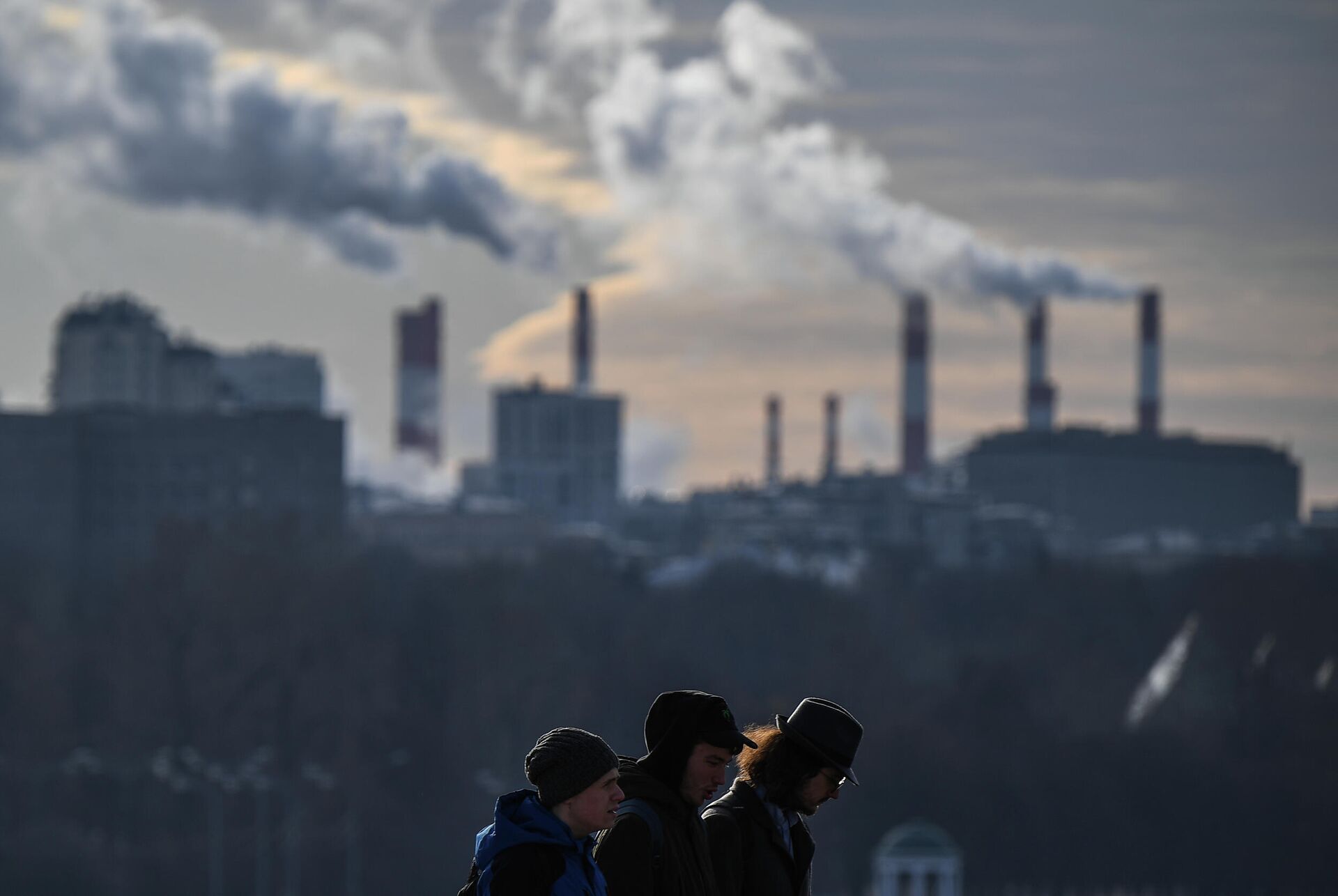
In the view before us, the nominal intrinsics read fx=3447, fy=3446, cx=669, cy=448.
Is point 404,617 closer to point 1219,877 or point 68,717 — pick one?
point 68,717

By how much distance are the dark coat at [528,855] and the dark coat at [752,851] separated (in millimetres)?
895

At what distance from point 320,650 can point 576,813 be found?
244 ft

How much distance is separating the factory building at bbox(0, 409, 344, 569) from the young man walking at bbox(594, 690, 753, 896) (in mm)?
88014

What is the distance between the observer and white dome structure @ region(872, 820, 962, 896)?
47.3 metres

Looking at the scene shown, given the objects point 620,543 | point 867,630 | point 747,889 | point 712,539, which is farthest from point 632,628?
point 747,889

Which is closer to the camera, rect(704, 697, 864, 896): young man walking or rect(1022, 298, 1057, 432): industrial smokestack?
rect(704, 697, 864, 896): young man walking

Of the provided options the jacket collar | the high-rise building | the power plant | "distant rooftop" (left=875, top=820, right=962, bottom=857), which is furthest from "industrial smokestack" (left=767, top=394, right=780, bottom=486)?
the jacket collar

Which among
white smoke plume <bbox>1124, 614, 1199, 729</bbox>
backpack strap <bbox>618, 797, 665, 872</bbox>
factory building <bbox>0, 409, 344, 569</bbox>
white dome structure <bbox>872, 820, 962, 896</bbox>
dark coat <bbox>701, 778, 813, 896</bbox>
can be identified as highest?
backpack strap <bbox>618, 797, 665, 872</bbox>

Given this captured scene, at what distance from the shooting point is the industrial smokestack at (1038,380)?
142 m

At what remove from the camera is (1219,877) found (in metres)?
67.4

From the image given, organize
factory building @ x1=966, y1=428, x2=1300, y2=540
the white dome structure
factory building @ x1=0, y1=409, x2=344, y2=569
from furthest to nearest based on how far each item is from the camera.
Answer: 1. factory building @ x1=966, y1=428, x2=1300, y2=540
2. factory building @ x1=0, y1=409, x2=344, y2=569
3. the white dome structure

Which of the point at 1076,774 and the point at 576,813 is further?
the point at 1076,774

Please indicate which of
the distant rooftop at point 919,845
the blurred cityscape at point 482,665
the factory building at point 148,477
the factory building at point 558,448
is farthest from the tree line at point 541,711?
the factory building at point 558,448

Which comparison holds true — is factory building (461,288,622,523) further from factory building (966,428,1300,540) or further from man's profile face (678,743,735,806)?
man's profile face (678,743,735,806)
